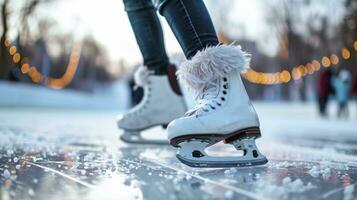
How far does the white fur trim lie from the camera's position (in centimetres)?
97

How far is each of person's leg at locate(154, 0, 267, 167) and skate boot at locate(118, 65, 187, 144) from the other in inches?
15.4

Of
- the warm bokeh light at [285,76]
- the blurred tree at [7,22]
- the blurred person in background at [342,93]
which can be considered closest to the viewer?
the blurred person in background at [342,93]

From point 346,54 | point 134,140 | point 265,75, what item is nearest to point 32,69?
point 346,54

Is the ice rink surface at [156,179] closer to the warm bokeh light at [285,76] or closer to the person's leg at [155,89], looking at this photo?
the person's leg at [155,89]

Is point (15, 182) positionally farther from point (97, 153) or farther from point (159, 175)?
point (97, 153)

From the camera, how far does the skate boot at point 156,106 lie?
4.69 ft

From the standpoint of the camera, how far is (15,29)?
12.1 m

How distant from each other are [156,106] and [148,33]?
0.25 m

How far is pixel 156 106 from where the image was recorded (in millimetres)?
1430

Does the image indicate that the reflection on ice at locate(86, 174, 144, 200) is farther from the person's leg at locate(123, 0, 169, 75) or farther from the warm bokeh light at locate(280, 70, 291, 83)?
the warm bokeh light at locate(280, 70, 291, 83)

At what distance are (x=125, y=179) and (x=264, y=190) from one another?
0.24 m

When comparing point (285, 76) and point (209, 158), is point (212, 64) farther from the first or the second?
point (285, 76)

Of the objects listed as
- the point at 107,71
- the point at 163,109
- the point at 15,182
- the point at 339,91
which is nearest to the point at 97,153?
the point at 163,109

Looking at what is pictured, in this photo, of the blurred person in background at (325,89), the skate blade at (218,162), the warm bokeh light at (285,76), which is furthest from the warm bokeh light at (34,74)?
the skate blade at (218,162)
